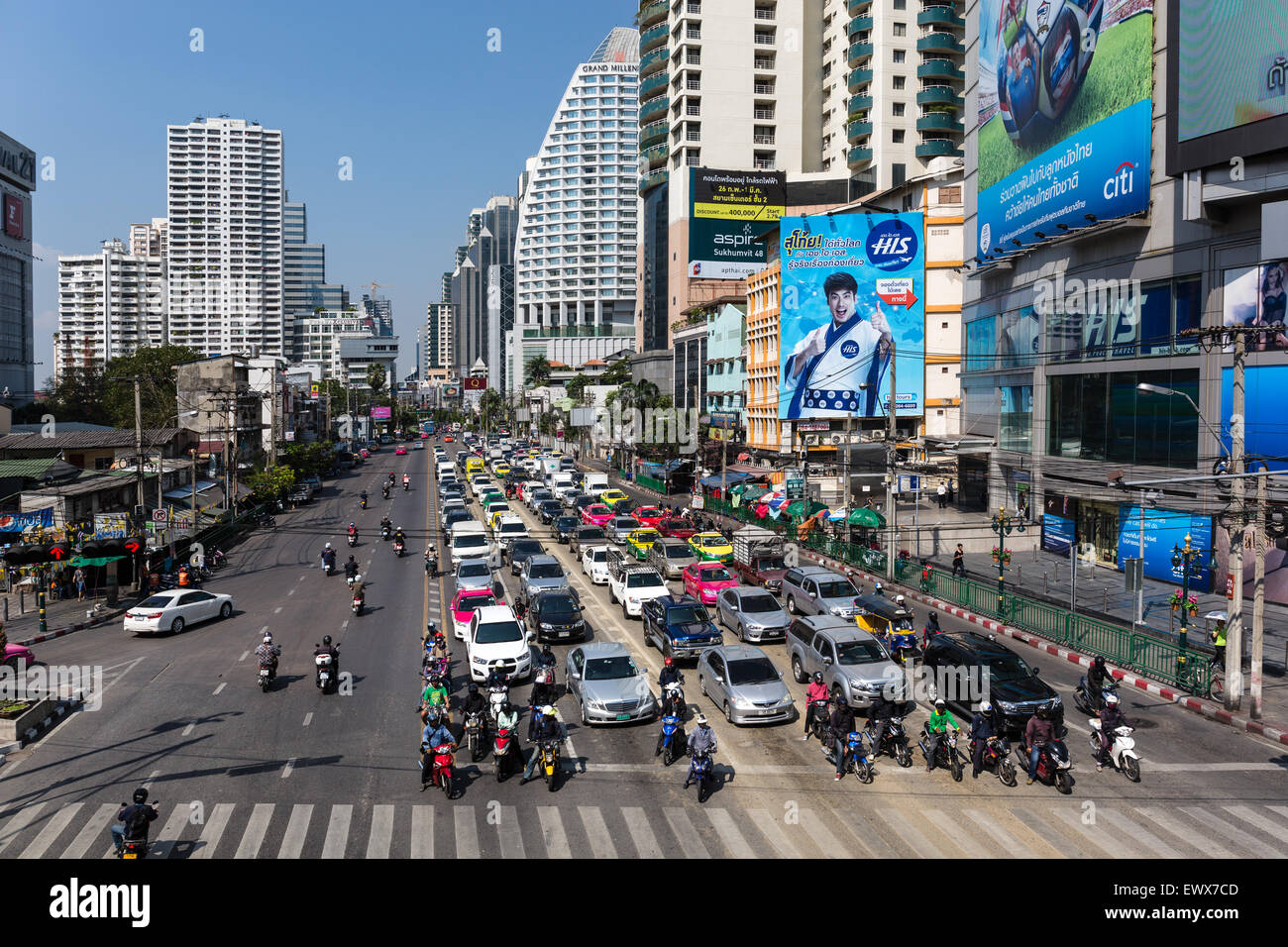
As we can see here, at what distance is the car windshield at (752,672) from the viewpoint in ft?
63.6

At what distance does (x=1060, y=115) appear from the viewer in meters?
40.4

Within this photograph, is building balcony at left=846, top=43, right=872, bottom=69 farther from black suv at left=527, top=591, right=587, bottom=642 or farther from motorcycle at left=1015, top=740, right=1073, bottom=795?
motorcycle at left=1015, top=740, right=1073, bottom=795

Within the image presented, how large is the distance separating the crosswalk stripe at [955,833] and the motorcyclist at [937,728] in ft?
6.47

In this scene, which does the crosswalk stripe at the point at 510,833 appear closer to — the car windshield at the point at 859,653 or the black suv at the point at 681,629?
the car windshield at the point at 859,653

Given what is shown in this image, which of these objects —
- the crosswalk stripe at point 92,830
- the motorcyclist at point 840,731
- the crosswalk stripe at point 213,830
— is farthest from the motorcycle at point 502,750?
the crosswalk stripe at point 92,830

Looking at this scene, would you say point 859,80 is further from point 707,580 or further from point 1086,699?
point 1086,699

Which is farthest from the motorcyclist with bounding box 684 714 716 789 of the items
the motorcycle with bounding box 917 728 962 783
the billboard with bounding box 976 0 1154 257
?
the billboard with bounding box 976 0 1154 257

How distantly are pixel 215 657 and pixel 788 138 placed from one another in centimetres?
9195

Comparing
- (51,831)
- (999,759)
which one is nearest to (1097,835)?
(999,759)

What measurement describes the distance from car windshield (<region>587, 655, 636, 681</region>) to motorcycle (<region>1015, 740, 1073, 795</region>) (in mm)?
8084

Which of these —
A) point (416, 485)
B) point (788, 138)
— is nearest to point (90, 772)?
point (416, 485)

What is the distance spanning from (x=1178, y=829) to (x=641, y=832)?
25.7 ft
